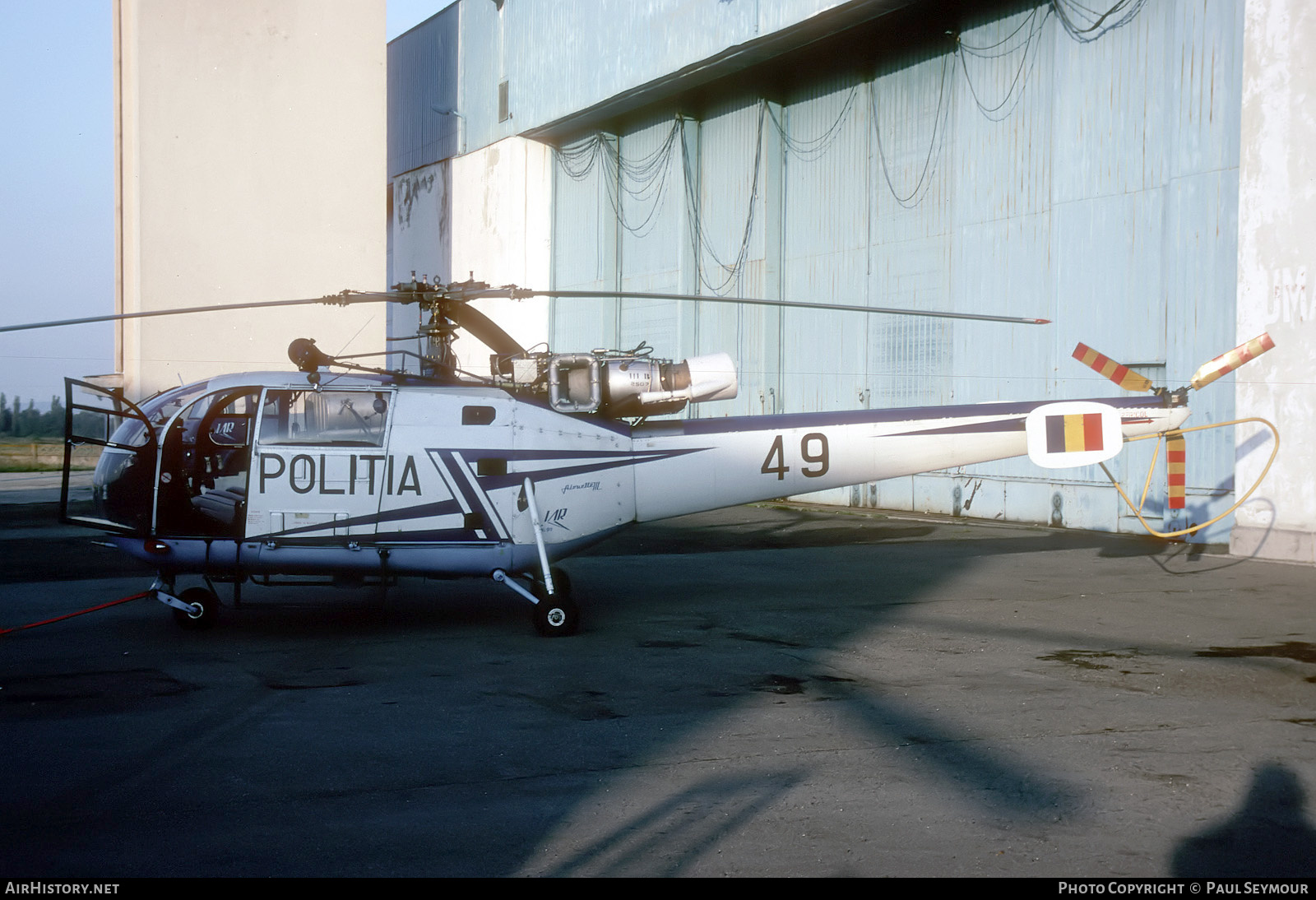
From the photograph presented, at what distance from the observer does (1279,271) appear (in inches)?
511

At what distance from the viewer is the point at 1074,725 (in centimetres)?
605

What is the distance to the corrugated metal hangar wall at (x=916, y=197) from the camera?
1521cm

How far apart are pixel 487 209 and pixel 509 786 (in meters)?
27.2

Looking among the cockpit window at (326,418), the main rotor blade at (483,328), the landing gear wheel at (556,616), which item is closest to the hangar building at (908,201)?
the landing gear wheel at (556,616)

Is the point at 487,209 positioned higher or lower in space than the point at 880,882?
higher

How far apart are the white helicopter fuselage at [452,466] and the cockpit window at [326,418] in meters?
0.01

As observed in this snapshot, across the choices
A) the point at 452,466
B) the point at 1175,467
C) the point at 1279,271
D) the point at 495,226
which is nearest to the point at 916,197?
the point at 1279,271

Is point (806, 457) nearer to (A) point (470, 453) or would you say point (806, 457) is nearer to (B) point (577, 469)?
(B) point (577, 469)

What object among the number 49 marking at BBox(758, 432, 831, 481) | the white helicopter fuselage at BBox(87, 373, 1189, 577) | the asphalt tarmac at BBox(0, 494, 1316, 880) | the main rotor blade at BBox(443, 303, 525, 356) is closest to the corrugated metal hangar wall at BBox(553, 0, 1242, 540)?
the asphalt tarmac at BBox(0, 494, 1316, 880)

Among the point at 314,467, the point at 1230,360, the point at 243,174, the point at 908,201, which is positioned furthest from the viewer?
the point at 243,174

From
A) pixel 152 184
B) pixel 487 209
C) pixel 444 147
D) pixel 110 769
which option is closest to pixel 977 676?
pixel 110 769

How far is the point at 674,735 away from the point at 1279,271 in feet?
36.0

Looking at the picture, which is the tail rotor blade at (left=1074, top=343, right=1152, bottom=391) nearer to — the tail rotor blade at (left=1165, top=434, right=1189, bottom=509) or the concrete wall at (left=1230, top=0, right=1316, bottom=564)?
the tail rotor blade at (left=1165, top=434, right=1189, bottom=509)

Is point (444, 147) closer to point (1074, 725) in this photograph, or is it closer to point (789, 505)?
point (789, 505)
